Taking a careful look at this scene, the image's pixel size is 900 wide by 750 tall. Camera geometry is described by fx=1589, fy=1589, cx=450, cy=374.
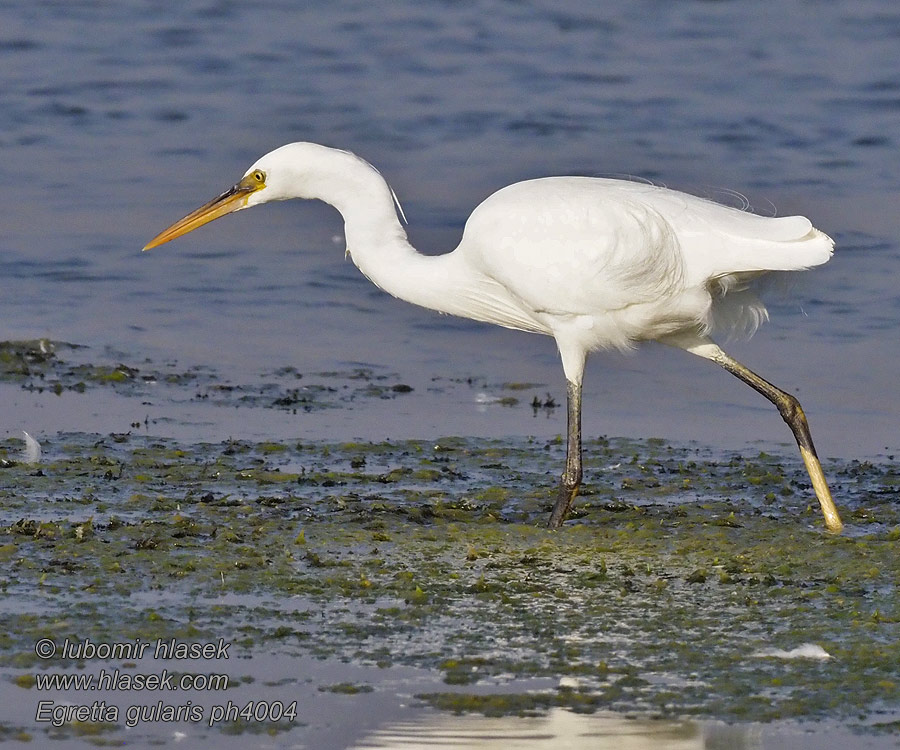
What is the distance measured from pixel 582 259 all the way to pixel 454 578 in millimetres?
1759

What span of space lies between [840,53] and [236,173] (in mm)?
8441

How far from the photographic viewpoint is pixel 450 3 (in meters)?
22.2

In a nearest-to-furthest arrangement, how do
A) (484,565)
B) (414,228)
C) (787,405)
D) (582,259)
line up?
1. (484,565)
2. (582,259)
3. (787,405)
4. (414,228)

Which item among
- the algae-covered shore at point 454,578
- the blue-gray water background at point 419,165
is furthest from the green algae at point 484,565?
the blue-gray water background at point 419,165

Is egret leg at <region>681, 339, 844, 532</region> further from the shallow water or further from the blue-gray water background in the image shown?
the blue-gray water background

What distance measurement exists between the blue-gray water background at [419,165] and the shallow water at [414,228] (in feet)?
0.12

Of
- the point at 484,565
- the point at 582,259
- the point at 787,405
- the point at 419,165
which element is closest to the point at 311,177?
the point at 582,259

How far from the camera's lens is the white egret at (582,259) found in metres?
7.42

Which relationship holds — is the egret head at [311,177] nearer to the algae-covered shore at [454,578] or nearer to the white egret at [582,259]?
the white egret at [582,259]

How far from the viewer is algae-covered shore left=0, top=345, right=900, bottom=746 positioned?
17.3ft

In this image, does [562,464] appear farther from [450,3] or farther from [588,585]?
[450,3]

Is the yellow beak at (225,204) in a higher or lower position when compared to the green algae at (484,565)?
higher

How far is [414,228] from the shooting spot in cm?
1366

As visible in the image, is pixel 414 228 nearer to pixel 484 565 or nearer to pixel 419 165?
pixel 419 165
